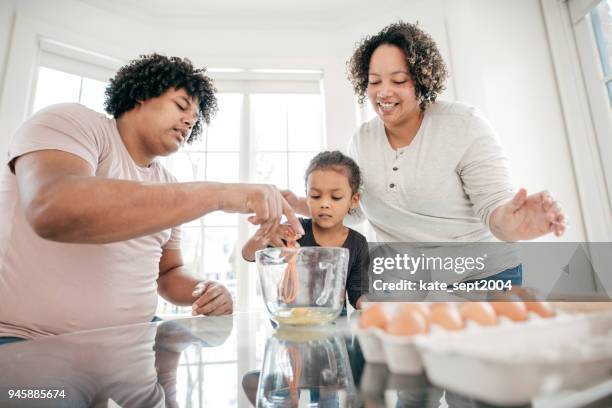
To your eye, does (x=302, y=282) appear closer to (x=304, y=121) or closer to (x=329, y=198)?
(x=329, y=198)

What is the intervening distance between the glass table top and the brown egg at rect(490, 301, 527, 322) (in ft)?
0.34

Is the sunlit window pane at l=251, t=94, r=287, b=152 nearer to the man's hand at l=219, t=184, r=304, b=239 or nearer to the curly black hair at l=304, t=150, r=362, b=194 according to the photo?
the curly black hair at l=304, t=150, r=362, b=194

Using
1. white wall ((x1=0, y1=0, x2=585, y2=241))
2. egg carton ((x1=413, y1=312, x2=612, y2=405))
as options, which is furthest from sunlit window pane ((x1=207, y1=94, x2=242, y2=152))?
egg carton ((x1=413, y1=312, x2=612, y2=405))

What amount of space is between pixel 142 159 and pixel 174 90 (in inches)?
8.0

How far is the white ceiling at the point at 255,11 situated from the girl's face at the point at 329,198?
1810mm

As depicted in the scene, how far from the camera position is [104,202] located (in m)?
0.52

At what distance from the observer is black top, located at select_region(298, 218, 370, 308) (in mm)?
934

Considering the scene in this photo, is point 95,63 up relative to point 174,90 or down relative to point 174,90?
up

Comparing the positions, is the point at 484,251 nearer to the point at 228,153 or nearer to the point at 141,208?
the point at 141,208

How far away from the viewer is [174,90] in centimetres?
97

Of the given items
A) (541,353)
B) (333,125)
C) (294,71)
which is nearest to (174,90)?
(541,353)

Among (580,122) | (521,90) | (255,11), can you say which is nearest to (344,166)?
(521,90)

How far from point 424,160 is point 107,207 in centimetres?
74

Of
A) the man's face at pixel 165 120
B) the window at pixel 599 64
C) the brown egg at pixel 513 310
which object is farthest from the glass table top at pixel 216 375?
the window at pixel 599 64
